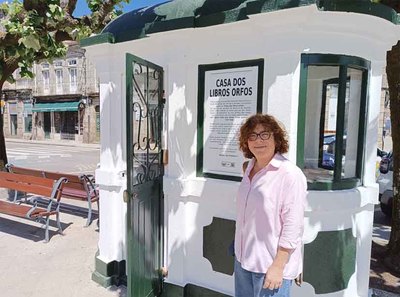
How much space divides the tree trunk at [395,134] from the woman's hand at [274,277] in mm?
2909

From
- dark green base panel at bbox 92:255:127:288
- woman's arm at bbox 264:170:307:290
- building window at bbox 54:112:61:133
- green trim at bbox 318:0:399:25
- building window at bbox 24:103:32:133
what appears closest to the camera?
woman's arm at bbox 264:170:307:290

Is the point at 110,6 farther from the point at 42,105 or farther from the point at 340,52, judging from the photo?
the point at 42,105

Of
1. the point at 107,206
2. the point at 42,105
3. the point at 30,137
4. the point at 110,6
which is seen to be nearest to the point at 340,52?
the point at 107,206

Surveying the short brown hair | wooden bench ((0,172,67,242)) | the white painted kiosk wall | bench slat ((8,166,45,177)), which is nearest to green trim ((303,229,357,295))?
the white painted kiosk wall

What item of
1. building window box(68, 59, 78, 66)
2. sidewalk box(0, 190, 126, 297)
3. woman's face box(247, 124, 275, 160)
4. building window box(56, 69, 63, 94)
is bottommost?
sidewalk box(0, 190, 126, 297)

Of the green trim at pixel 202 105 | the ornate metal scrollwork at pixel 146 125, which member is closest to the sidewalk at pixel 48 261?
the ornate metal scrollwork at pixel 146 125

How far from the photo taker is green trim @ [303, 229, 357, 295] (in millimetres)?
2756

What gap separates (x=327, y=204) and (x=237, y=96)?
1.17 meters

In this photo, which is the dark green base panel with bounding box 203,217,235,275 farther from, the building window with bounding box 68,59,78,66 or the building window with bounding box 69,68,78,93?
the building window with bounding box 68,59,78,66

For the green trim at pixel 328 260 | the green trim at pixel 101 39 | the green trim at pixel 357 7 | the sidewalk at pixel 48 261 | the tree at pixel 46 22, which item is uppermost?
the tree at pixel 46 22

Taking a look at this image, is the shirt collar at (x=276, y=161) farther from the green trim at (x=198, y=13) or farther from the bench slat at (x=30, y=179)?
the bench slat at (x=30, y=179)

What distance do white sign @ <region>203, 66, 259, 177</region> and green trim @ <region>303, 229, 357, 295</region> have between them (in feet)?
2.93

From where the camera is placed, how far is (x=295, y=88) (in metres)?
2.61

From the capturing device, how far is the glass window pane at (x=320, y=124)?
3.38m
